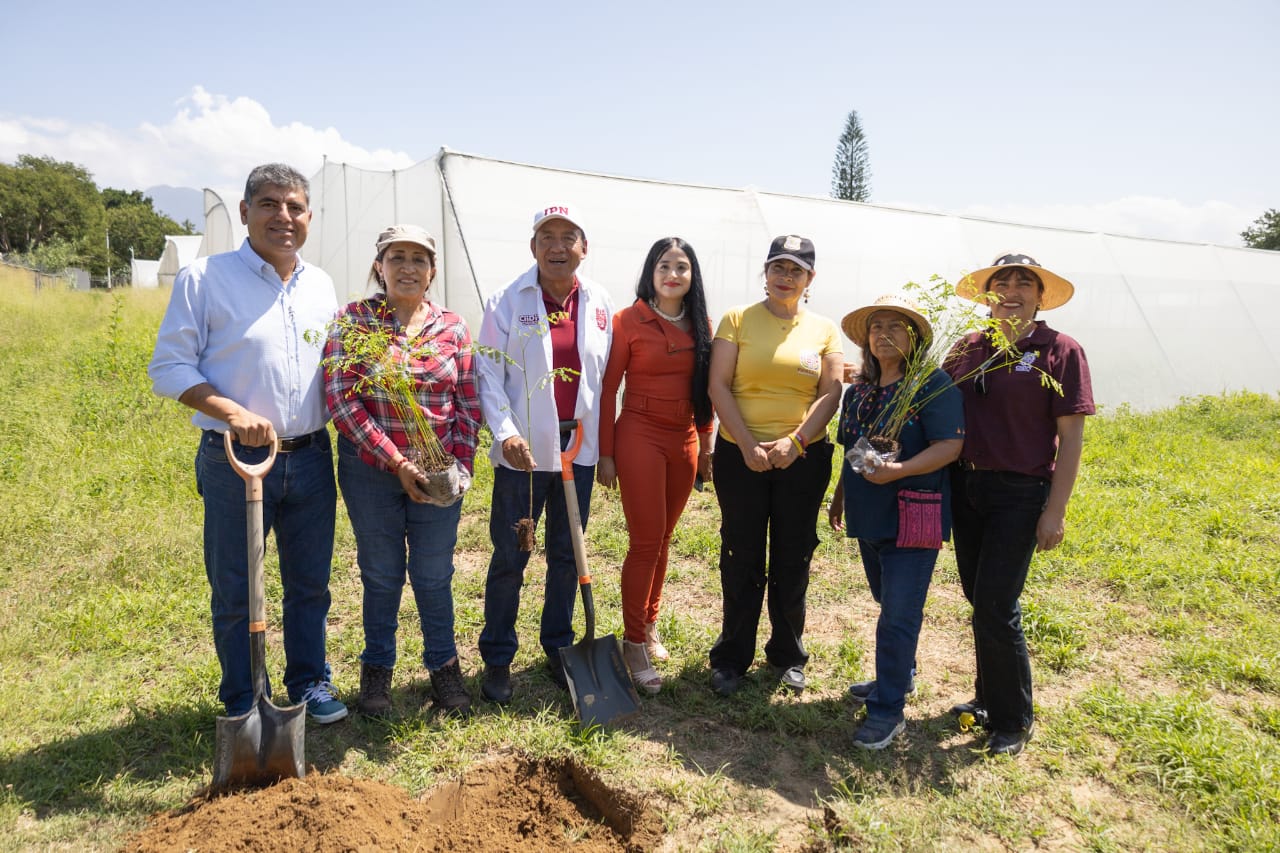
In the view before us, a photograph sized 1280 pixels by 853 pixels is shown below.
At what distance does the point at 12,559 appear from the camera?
15.1 ft

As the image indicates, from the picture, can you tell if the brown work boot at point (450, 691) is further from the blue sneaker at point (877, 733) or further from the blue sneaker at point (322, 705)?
the blue sneaker at point (877, 733)

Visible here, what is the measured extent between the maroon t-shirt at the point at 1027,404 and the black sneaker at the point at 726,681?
4.91ft

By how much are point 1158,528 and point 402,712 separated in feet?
18.7

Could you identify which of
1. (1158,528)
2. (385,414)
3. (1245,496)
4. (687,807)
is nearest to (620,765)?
(687,807)

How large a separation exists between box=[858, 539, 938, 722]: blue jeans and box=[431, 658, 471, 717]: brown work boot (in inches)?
69.3

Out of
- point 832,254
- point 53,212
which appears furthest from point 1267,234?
point 53,212

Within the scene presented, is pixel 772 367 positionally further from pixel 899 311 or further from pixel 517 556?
pixel 517 556

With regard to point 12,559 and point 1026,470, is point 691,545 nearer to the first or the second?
point 1026,470

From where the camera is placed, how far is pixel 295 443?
288 centimetres

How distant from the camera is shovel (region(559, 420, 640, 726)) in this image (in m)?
3.20

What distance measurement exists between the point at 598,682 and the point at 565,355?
147 centimetres

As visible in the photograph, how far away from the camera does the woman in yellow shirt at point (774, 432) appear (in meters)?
3.27

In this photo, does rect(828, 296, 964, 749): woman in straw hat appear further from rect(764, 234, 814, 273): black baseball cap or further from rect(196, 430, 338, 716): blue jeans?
rect(196, 430, 338, 716): blue jeans

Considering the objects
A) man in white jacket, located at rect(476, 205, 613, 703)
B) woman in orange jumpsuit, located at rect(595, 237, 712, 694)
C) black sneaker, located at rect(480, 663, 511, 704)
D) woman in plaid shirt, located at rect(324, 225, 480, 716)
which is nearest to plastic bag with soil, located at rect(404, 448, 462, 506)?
woman in plaid shirt, located at rect(324, 225, 480, 716)
